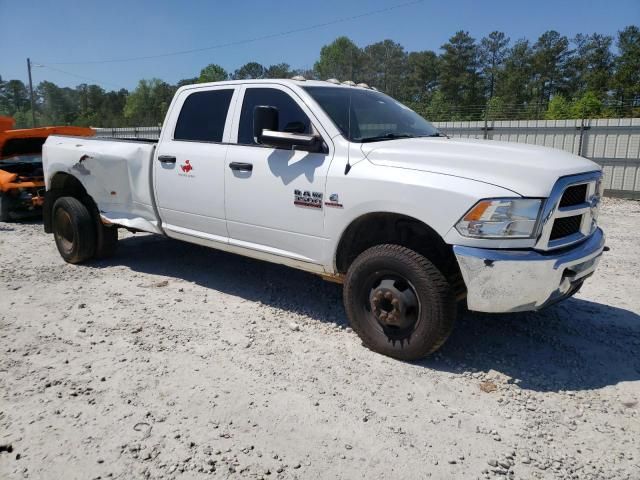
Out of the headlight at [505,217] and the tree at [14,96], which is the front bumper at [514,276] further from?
the tree at [14,96]

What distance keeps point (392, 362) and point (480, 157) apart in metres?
1.56

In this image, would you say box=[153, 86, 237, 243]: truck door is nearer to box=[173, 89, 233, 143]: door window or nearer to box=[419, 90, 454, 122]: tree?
box=[173, 89, 233, 143]: door window

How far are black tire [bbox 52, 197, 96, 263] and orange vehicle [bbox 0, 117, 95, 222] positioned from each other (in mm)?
2607

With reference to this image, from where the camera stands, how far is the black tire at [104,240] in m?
5.96

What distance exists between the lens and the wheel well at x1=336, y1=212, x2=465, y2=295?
3527 mm

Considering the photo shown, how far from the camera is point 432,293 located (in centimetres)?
329

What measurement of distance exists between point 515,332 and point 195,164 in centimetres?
321

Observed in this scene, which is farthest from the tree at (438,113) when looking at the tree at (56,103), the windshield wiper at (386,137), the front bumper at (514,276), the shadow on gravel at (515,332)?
the tree at (56,103)

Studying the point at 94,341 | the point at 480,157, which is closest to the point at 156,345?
the point at 94,341

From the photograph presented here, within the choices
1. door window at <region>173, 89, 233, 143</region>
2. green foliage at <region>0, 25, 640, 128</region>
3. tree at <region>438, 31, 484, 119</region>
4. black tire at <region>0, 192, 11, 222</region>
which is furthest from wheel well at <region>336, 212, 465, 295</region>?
tree at <region>438, 31, 484, 119</region>

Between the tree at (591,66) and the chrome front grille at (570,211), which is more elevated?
the tree at (591,66)

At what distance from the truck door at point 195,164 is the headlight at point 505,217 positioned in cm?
236

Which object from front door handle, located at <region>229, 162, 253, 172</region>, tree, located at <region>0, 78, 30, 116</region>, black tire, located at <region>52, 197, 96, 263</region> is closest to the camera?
front door handle, located at <region>229, 162, 253, 172</region>

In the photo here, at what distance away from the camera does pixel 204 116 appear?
189 inches
